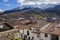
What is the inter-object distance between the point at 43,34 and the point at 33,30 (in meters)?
3.16

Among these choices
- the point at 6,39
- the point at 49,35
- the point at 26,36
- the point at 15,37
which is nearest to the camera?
the point at 6,39

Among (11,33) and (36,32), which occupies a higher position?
(11,33)

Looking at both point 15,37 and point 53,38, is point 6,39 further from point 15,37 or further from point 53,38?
point 53,38

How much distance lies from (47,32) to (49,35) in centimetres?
82

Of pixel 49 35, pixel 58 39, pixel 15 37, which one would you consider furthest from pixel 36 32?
pixel 15 37

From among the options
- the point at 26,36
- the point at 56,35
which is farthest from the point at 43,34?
the point at 26,36

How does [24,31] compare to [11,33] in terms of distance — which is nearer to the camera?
[11,33]

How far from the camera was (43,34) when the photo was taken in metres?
25.5

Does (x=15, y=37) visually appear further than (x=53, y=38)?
No

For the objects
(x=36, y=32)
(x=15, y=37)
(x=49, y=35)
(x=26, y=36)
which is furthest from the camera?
(x=26, y=36)

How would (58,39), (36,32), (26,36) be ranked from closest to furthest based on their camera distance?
(58,39), (36,32), (26,36)

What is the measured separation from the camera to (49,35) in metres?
24.1

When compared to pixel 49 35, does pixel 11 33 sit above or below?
above

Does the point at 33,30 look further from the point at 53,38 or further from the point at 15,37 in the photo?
the point at 15,37
